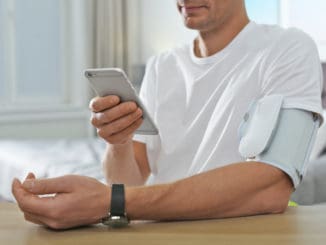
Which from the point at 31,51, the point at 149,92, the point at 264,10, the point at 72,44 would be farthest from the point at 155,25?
the point at 149,92

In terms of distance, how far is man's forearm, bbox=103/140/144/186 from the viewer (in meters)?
1.58

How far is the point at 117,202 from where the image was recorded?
106cm

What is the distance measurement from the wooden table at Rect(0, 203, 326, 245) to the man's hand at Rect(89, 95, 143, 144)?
219mm

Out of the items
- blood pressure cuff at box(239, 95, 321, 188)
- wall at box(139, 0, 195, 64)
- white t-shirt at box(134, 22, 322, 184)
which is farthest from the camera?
wall at box(139, 0, 195, 64)

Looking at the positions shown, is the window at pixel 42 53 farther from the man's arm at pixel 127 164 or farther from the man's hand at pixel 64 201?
the man's hand at pixel 64 201

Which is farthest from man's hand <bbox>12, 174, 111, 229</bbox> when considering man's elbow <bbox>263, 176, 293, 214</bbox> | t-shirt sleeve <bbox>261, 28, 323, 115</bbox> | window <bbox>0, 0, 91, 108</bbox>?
window <bbox>0, 0, 91, 108</bbox>

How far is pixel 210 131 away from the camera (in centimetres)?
145

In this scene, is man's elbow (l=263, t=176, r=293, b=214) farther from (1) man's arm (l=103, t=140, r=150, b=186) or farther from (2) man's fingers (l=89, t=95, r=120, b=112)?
(1) man's arm (l=103, t=140, r=150, b=186)

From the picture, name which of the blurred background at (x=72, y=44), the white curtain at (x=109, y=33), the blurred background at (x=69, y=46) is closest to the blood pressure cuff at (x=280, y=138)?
the blurred background at (x=72, y=44)

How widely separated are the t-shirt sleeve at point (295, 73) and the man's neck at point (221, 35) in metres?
0.14

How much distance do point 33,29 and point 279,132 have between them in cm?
377

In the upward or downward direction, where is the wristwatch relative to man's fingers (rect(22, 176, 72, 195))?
downward

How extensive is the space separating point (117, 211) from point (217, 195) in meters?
0.18

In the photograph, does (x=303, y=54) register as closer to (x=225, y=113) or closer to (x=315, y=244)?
(x=225, y=113)
